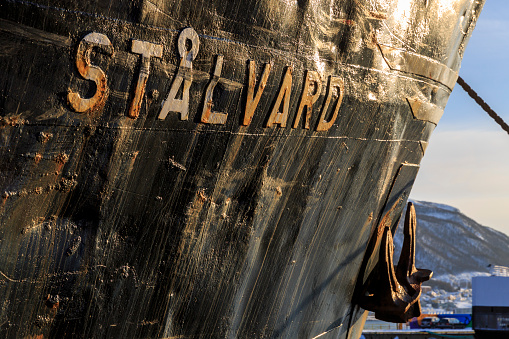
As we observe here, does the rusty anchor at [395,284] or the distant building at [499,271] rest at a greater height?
the rusty anchor at [395,284]

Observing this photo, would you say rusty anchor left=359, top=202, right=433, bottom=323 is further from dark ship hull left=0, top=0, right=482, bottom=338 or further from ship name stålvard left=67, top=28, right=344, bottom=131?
ship name stålvard left=67, top=28, right=344, bottom=131

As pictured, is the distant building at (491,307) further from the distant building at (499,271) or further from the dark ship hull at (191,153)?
the dark ship hull at (191,153)

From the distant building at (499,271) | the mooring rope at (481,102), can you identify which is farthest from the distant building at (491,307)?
the mooring rope at (481,102)

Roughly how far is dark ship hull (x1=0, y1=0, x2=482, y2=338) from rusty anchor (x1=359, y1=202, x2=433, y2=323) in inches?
18.5

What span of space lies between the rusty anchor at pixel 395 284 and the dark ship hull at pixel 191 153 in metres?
0.47

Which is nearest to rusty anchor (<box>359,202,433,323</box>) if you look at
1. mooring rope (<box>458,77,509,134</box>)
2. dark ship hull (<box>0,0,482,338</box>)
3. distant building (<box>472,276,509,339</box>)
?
Answer: dark ship hull (<box>0,0,482,338</box>)

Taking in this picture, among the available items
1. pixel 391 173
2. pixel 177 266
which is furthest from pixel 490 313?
pixel 177 266

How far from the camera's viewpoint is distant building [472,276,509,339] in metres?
21.7

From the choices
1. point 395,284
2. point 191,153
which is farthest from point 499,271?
point 191,153

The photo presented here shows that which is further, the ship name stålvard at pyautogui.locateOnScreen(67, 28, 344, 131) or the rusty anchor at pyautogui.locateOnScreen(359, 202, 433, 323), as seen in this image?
the rusty anchor at pyautogui.locateOnScreen(359, 202, 433, 323)

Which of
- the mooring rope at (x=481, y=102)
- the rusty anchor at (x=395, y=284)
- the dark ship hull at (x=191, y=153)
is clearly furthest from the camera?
the mooring rope at (x=481, y=102)

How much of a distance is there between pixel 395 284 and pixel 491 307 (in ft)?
65.0

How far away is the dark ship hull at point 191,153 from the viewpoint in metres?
2.21

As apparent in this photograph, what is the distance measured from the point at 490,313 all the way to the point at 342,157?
21.0 metres
